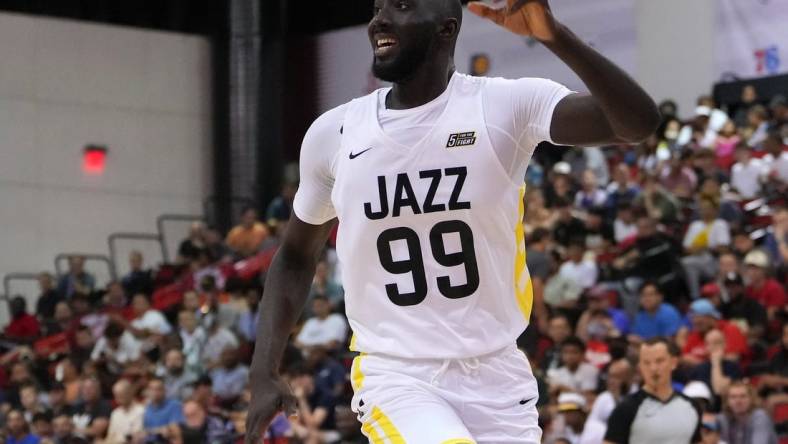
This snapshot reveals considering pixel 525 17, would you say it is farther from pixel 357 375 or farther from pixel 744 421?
pixel 744 421

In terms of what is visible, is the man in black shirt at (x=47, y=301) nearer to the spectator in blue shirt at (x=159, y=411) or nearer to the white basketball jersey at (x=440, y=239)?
the spectator in blue shirt at (x=159, y=411)

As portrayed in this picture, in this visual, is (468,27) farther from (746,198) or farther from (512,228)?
(512,228)

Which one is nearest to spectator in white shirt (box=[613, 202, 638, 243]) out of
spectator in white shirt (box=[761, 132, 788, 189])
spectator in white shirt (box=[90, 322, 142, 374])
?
spectator in white shirt (box=[761, 132, 788, 189])

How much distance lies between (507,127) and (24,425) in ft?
36.5

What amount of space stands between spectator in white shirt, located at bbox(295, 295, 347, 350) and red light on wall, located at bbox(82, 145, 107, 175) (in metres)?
10.5

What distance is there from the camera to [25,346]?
1970 cm

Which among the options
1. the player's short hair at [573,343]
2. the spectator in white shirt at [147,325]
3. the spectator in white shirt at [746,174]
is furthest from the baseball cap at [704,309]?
the spectator in white shirt at [147,325]

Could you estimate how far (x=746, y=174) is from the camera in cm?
1602

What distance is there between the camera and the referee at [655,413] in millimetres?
8211

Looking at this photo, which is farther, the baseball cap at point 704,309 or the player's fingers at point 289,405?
the baseball cap at point 704,309

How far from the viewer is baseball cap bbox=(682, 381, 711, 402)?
9.89 metres

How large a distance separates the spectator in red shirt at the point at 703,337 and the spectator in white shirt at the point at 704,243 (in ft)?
5.55

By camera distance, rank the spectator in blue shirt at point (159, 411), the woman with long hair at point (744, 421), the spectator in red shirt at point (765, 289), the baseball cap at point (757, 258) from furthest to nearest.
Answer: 1. the spectator in blue shirt at point (159, 411)
2. the baseball cap at point (757, 258)
3. the spectator in red shirt at point (765, 289)
4. the woman with long hair at point (744, 421)

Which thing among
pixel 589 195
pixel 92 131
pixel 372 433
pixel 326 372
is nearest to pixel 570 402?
pixel 326 372
